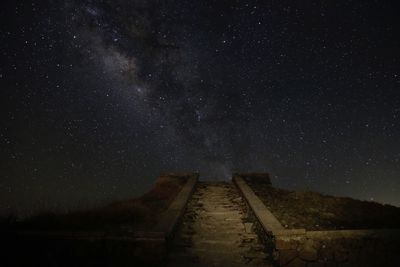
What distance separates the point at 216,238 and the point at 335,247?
94.8 inches

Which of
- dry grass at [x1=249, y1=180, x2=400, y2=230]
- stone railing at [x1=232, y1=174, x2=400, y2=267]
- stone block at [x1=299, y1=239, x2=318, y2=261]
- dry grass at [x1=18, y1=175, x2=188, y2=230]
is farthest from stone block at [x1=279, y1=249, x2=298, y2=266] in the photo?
dry grass at [x1=18, y1=175, x2=188, y2=230]

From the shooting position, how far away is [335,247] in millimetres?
6305

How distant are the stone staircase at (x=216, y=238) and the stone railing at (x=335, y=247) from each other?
472 millimetres

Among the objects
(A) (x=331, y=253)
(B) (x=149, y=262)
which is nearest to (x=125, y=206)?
(B) (x=149, y=262)

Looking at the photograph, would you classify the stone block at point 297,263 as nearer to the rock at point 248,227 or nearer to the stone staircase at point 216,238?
the stone staircase at point 216,238

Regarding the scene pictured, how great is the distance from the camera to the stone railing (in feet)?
20.4

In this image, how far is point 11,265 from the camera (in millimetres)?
6055

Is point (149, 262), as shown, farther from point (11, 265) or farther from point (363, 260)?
point (363, 260)

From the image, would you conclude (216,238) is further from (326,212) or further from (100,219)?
(326,212)

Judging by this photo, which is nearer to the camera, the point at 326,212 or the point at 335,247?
the point at 335,247

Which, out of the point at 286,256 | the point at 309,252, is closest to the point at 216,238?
the point at 286,256

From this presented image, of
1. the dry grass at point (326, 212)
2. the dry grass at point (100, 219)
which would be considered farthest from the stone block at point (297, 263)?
the dry grass at point (100, 219)

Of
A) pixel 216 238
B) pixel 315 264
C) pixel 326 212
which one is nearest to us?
pixel 315 264

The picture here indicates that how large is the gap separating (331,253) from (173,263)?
2.78 m
